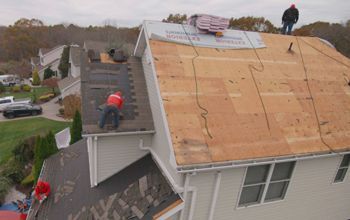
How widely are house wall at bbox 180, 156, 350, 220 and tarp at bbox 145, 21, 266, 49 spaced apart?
14.9 ft

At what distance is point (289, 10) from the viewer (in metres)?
A: 11.5

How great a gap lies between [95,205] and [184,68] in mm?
5153

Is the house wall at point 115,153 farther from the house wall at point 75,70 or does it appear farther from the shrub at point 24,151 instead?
the house wall at point 75,70

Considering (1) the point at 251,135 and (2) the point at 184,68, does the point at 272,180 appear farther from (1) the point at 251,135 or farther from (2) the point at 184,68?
(2) the point at 184,68

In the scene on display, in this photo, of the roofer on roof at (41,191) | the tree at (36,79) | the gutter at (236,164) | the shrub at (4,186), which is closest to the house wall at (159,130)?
the gutter at (236,164)

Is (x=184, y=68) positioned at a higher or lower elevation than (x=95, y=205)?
higher

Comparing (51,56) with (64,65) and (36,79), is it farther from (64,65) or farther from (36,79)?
(64,65)

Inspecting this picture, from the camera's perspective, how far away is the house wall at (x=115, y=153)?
24.1ft

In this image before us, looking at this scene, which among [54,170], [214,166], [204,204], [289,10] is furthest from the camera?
[289,10]

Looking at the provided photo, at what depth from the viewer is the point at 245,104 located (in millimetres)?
6949

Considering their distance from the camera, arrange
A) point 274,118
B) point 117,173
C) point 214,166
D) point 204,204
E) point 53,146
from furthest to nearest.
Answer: point 53,146 → point 117,173 → point 274,118 → point 204,204 → point 214,166

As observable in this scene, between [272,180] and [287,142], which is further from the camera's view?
[272,180]

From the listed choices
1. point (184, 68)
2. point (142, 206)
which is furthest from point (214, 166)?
point (184, 68)

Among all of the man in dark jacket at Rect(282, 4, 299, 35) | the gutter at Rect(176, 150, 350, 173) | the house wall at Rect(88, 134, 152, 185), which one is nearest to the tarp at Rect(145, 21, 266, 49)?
the house wall at Rect(88, 134, 152, 185)
